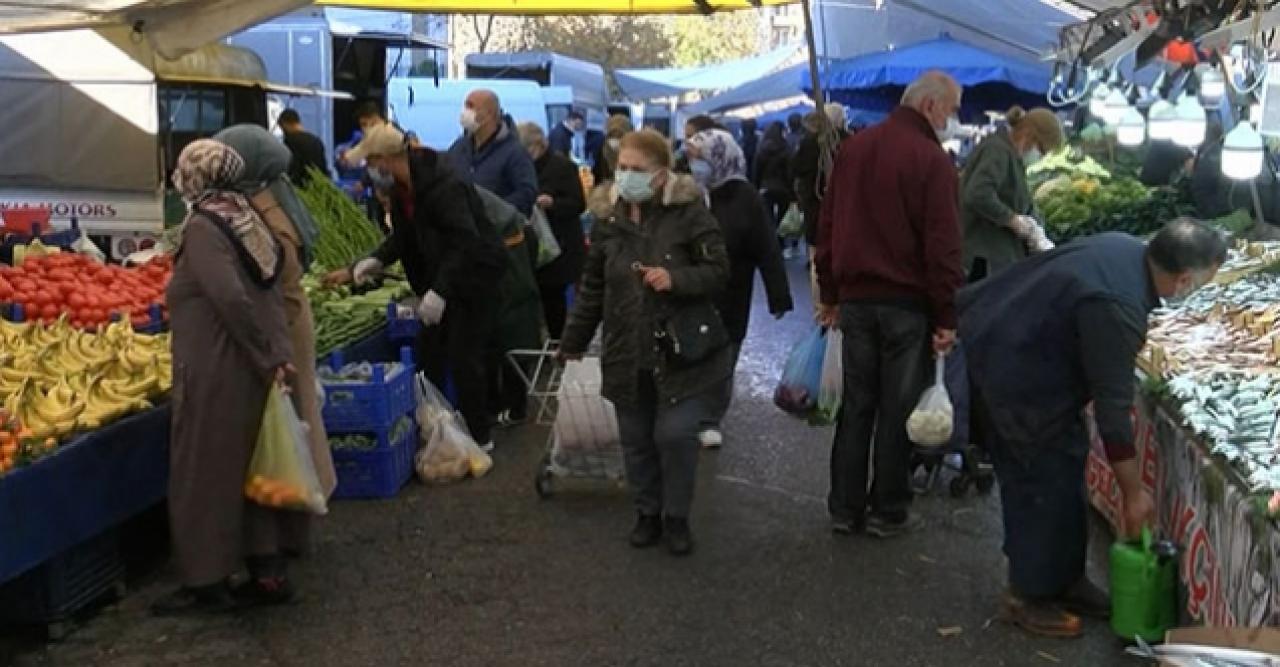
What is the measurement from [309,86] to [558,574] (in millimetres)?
13515

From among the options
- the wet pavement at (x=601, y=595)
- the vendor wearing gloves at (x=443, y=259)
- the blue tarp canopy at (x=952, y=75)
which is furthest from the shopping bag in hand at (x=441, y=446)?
the blue tarp canopy at (x=952, y=75)

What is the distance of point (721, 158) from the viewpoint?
24.5 ft

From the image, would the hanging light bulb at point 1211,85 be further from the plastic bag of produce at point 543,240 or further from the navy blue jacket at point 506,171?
the navy blue jacket at point 506,171

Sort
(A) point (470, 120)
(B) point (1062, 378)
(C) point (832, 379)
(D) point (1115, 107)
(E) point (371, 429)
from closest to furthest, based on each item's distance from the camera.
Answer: (B) point (1062, 378) → (C) point (832, 379) → (E) point (371, 429) → (A) point (470, 120) → (D) point (1115, 107)

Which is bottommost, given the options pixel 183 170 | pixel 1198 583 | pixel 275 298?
pixel 1198 583

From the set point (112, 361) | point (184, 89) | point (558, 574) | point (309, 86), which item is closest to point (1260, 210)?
point (558, 574)

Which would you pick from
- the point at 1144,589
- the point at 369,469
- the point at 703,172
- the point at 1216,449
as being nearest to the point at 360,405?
the point at 369,469

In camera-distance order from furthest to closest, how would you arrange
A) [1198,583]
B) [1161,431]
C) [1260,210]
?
1. [1260,210]
2. [1161,431]
3. [1198,583]

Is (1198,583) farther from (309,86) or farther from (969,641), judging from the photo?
(309,86)

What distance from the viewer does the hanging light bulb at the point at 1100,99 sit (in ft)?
39.1

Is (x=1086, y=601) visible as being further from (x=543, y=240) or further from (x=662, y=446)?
(x=543, y=240)

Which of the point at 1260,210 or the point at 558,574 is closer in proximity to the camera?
the point at 558,574

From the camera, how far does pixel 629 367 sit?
6070mm

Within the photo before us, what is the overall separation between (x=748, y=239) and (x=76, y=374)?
3241mm
